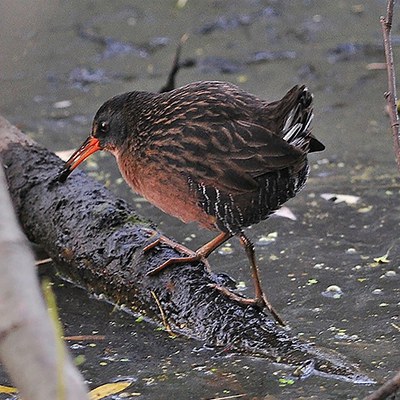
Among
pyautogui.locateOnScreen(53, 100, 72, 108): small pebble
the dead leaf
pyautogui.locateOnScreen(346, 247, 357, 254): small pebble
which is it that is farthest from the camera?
pyautogui.locateOnScreen(53, 100, 72, 108): small pebble

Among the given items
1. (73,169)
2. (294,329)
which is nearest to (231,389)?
(294,329)

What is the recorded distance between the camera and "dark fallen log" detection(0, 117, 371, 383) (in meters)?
4.02

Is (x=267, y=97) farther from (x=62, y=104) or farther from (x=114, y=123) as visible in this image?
(x=114, y=123)

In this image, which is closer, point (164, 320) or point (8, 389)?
point (8, 389)

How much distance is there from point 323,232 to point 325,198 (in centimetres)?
58

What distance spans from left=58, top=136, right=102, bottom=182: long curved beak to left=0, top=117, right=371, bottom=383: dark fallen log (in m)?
0.11

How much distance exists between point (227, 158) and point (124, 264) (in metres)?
0.83

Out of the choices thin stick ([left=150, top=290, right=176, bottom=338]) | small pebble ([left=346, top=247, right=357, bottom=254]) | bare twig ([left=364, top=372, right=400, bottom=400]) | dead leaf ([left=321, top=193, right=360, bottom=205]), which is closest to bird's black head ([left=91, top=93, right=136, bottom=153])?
thin stick ([left=150, top=290, right=176, bottom=338])

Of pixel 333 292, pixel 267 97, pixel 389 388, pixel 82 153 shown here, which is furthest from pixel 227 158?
pixel 267 97

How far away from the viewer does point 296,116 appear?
418cm

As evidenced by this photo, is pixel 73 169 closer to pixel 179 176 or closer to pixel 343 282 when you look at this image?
pixel 179 176

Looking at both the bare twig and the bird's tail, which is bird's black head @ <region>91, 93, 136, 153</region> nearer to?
the bird's tail

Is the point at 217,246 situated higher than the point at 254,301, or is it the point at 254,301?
the point at 217,246

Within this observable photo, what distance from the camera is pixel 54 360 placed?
5.16 ft
